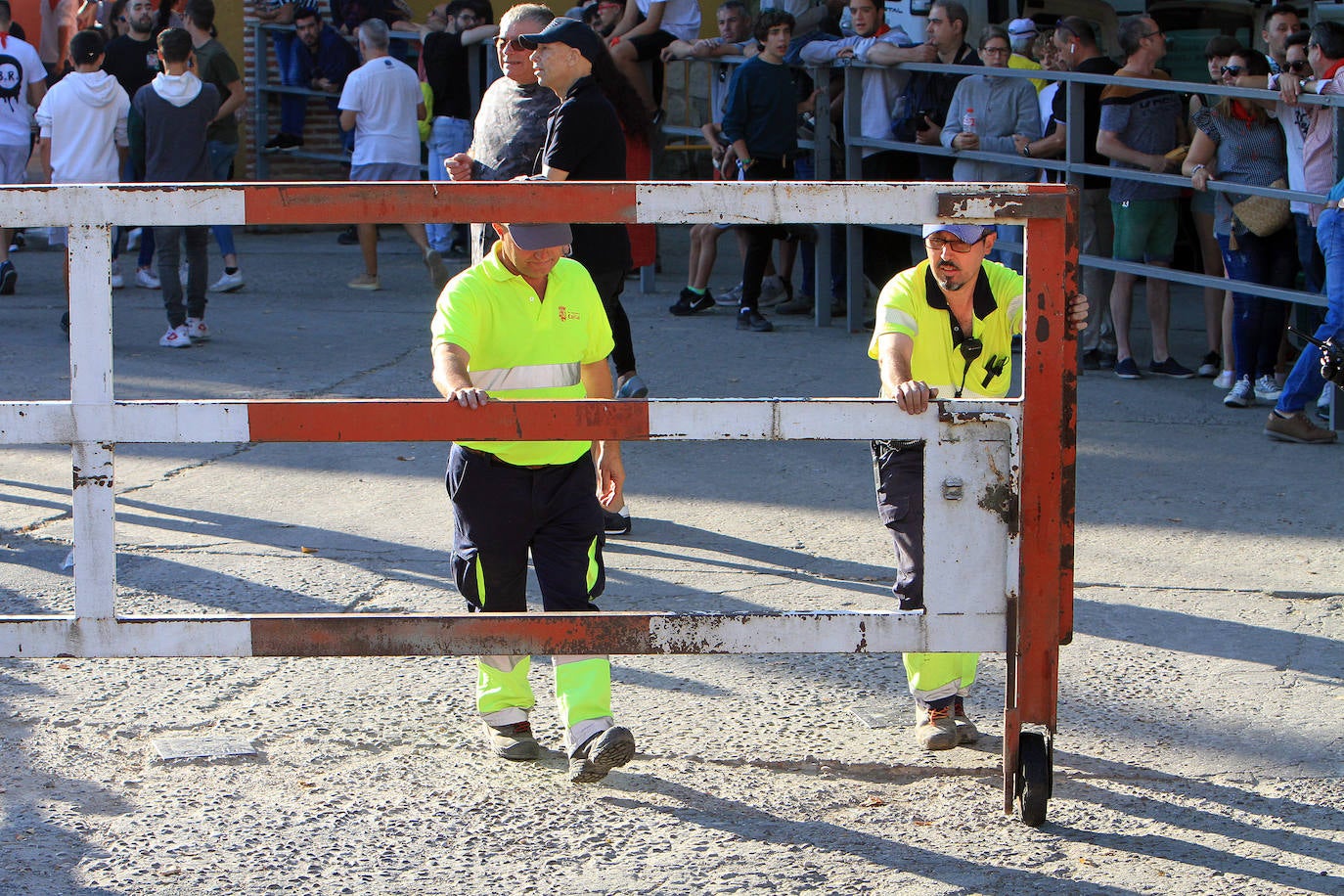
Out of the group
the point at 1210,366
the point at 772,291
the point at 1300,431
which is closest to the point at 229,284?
the point at 772,291

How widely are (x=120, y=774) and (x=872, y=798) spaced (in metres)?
1.85

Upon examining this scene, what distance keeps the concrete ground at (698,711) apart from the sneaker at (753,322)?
9.52 feet

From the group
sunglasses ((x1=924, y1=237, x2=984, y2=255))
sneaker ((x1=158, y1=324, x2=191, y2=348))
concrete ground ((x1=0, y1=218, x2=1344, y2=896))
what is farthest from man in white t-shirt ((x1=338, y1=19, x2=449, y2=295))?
sunglasses ((x1=924, y1=237, x2=984, y2=255))

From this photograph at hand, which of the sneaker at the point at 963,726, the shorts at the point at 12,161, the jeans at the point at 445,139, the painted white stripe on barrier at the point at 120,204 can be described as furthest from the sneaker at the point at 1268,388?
the shorts at the point at 12,161

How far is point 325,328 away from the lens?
34.4ft

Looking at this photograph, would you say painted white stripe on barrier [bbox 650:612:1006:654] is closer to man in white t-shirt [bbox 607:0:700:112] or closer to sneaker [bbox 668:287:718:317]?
sneaker [bbox 668:287:718:317]

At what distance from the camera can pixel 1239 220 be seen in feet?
27.0

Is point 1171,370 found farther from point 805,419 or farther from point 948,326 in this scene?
point 805,419

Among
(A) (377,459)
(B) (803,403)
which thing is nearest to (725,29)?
(A) (377,459)

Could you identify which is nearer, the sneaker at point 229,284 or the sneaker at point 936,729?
the sneaker at point 936,729

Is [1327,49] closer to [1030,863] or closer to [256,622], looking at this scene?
[1030,863]

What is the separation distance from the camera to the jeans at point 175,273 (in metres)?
9.48

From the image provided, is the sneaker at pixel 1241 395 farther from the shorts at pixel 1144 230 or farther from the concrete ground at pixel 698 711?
the shorts at pixel 1144 230

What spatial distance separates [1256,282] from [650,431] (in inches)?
223
